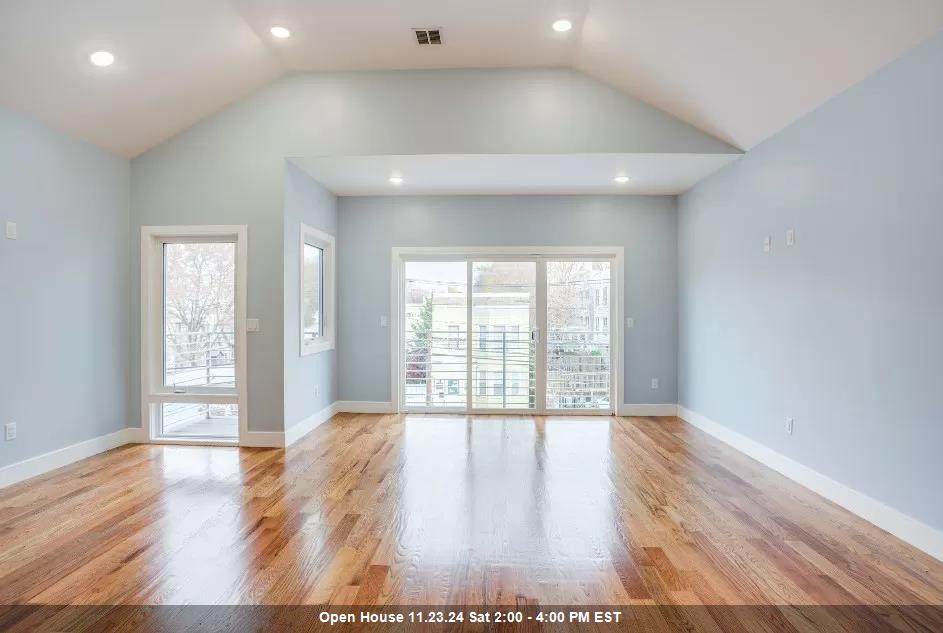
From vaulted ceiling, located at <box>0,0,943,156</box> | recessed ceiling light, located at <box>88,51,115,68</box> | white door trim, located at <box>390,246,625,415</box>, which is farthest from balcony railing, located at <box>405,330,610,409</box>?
recessed ceiling light, located at <box>88,51,115,68</box>

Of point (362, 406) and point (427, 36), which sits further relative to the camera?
point (362, 406)

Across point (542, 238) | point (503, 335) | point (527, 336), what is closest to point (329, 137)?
point (542, 238)

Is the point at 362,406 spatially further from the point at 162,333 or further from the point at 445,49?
the point at 445,49

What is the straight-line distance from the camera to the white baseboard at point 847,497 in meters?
2.60

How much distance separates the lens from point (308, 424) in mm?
5062

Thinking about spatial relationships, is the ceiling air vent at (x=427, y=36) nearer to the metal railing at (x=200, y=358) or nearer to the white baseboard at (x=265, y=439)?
the metal railing at (x=200, y=358)

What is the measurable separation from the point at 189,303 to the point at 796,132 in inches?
203

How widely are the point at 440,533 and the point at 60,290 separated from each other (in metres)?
3.51

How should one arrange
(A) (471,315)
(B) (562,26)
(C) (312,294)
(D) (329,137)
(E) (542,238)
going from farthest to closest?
(A) (471,315) → (E) (542,238) → (C) (312,294) → (D) (329,137) → (B) (562,26)

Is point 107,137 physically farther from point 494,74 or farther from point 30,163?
point 494,74

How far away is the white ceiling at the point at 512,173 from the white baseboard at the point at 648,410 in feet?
7.91

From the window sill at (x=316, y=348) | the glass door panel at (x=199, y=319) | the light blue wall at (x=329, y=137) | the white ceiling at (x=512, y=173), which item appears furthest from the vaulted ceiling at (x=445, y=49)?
the window sill at (x=316, y=348)

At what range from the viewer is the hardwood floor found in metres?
2.21

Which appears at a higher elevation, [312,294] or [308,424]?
[312,294]
